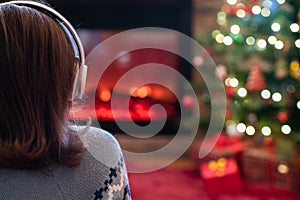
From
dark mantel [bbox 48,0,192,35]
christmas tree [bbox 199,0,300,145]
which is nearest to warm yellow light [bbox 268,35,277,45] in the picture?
christmas tree [bbox 199,0,300,145]

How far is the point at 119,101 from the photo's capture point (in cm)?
403

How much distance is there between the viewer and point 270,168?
312 centimetres

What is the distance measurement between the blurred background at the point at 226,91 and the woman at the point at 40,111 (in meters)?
2.22

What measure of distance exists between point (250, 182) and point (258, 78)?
25.6 inches

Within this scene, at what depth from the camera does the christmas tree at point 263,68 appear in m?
2.95

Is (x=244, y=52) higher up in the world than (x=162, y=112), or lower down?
higher up

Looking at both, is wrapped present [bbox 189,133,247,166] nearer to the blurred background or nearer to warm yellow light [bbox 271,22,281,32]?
the blurred background

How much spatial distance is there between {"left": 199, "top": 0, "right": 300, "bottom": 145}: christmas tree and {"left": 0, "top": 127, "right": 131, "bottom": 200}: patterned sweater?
234 centimetres

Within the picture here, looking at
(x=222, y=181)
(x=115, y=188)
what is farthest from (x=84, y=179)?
(x=222, y=181)

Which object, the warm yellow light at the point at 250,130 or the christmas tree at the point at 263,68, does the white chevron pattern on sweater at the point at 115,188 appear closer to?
the christmas tree at the point at 263,68

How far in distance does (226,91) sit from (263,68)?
277mm

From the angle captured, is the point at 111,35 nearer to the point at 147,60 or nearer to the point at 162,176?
the point at 147,60

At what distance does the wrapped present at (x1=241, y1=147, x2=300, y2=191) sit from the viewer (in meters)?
3.00

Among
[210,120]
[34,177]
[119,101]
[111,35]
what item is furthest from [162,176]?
[34,177]
